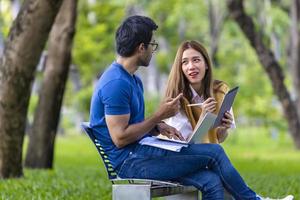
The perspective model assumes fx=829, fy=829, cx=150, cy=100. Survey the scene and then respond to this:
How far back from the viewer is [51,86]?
567 inches

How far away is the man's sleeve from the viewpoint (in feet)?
19.5

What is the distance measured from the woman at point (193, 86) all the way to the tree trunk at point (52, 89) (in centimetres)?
750

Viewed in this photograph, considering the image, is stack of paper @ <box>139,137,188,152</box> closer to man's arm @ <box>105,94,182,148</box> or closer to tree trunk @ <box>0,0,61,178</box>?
man's arm @ <box>105,94,182,148</box>

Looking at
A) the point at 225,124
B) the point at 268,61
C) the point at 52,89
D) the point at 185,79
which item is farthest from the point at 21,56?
the point at 268,61

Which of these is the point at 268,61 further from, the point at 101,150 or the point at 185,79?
the point at 101,150

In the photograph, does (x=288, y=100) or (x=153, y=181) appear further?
(x=288, y=100)

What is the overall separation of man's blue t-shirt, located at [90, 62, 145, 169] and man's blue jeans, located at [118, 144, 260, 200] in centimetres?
9

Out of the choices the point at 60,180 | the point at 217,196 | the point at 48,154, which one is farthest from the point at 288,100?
the point at 217,196

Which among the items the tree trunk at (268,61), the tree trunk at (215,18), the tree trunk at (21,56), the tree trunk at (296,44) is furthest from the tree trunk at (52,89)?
the tree trunk at (215,18)

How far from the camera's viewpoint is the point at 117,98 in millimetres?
5949

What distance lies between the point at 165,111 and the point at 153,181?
0.56 m

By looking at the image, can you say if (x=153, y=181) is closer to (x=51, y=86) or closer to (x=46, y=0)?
(x=46, y=0)

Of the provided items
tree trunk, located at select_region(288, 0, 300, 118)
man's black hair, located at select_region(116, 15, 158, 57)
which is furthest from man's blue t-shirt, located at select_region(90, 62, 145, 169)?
tree trunk, located at select_region(288, 0, 300, 118)

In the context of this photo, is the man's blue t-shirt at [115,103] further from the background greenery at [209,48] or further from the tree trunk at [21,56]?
the background greenery at [209,48]
